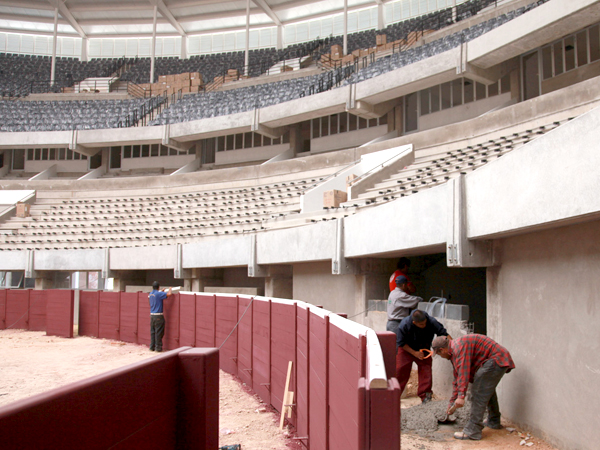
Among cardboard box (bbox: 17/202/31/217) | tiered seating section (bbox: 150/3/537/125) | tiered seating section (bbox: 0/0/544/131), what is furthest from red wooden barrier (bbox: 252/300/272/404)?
cardboard box (bbox: 17/202/31/217)

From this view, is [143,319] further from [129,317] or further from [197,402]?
[197,402]

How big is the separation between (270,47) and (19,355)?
130 feet

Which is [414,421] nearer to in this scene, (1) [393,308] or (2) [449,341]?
(2) [449,341]

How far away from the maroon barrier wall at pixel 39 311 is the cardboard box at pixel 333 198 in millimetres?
9448

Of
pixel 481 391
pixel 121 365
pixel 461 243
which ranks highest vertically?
pixel 461 243

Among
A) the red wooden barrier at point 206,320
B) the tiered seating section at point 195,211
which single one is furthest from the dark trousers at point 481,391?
the tiered seating section at point 195,211

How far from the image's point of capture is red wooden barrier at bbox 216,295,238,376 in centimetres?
1130

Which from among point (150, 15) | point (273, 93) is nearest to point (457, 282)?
point (273, 93)

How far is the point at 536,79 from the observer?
20.8 meters

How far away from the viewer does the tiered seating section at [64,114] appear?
35000 mm

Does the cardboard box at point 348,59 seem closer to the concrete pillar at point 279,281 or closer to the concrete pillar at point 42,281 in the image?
the concrete pillar at point 279,281

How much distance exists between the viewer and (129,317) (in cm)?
1727

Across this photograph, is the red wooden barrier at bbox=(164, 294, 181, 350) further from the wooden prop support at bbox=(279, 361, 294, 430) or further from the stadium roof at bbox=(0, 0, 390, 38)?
the stadium roof at bbox=(0, 0, 390, 38)

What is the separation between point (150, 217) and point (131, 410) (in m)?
24.8
